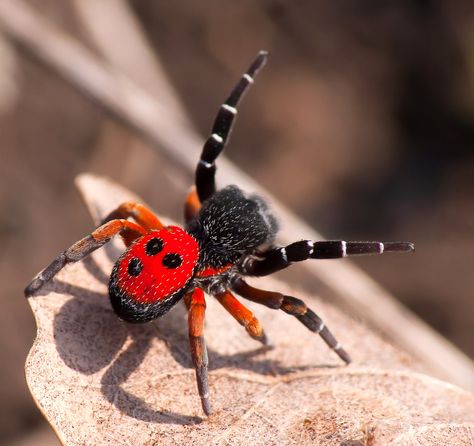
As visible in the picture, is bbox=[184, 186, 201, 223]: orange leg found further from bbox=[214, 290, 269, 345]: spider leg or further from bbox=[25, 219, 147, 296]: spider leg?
Answer: bbox=[214, 290, 269, 345]: spider leg

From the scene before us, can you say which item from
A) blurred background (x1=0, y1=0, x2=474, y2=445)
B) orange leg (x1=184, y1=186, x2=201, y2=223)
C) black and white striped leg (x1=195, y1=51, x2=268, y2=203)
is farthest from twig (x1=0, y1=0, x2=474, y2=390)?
blurred background (x1=0, y1=0, x2=474, y2=445)

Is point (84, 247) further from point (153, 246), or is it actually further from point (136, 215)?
point (136, 215)

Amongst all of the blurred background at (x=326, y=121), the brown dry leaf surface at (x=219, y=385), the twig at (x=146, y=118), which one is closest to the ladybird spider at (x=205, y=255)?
the brown dry leaf surface at (x=219, y=385)

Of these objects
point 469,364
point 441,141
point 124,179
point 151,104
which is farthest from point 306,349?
point 441,141

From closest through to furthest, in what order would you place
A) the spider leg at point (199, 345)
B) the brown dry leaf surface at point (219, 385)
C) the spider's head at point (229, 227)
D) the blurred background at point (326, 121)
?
the brown dry leaf surface at point (219, 385) → the spider leg at point (199, 345) → the spider's head at point (229, 227) → the blurred background at point (326, 121)

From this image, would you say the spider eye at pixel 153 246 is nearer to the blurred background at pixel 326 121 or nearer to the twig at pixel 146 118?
the twig at pixel 146 118

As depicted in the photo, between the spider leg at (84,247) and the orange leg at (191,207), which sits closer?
the spider leg at (84,247)

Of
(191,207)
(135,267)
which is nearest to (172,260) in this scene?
(135,267)
